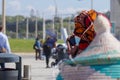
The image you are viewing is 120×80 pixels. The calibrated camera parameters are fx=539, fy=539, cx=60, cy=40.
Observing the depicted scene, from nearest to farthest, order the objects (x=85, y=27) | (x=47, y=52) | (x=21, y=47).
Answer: (x=85, y=27)
(x=47, y=52)
(x=21, y=47)

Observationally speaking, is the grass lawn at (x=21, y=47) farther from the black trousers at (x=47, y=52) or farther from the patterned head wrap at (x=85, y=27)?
the patterned head wrap at (x=85, y=27)

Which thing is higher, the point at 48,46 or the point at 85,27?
the point at 85,27

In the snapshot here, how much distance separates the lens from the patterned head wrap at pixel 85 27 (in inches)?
161

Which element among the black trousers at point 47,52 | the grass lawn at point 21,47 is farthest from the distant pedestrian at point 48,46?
the grass lawn at point 21,47

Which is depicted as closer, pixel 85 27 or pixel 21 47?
pixel 85 27

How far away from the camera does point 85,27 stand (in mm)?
4184

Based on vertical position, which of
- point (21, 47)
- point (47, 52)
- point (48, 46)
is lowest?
point (21, 47)

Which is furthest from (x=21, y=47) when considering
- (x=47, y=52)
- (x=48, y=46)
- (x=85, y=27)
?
(x=85, y=27)

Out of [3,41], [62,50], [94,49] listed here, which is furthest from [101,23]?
[62,50]

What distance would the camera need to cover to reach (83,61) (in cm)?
355

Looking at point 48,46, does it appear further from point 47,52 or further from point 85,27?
point 85,27

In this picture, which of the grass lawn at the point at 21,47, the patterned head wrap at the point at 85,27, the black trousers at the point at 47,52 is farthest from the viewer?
the grass lawn at the point at 21,47

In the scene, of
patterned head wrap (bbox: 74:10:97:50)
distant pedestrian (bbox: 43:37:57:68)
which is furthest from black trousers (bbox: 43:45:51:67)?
patterned head wrap (bbox: 74:10:97:50)

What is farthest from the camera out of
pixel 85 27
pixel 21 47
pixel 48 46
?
pixel 21 47
